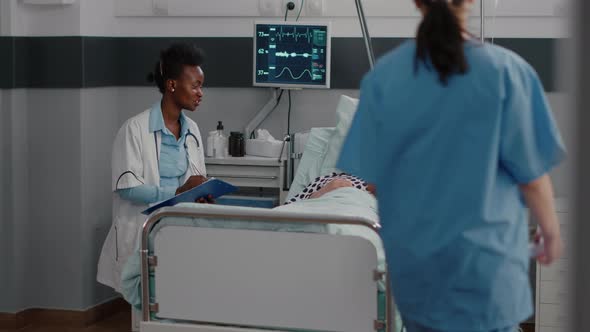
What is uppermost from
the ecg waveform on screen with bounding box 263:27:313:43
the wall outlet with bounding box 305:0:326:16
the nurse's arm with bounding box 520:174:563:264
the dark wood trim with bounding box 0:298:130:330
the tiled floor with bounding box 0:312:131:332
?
the wall outlet with bounding box 305:0:326:16

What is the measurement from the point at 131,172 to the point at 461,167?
2165mm

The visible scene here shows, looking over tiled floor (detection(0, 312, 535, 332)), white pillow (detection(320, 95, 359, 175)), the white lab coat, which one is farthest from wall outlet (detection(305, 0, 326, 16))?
tiled floor (detection(0, 312, 535, 332))

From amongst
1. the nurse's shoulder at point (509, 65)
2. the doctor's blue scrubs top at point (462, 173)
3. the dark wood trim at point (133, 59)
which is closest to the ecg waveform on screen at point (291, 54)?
the dark wood trim at point (133, 59)

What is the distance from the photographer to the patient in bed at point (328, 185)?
12.9ft

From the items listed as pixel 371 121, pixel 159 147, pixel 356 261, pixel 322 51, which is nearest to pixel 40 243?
pixel 159 147

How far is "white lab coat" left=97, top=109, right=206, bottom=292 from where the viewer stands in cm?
359

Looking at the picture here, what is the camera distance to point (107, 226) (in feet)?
15.1

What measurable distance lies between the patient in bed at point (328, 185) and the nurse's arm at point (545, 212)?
7.24 ft

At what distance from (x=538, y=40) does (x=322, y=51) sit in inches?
43.6

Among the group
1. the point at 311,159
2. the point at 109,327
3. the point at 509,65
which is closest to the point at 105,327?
the point at 109,327

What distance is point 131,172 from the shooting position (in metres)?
3.57

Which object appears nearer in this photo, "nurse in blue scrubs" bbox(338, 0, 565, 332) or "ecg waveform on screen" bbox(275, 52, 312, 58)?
"nurse in blue scrubs" bbox(338, 0, 565, 332)

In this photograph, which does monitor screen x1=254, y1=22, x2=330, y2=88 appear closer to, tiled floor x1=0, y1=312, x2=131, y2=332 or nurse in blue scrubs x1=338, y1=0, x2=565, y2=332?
tiled floor x1=0, y1=312, x2=131, y2=332

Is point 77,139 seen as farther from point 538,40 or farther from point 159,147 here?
point 538,40
